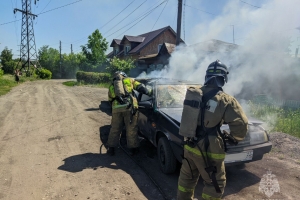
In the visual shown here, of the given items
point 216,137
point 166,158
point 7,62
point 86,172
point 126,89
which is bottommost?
point 86,172

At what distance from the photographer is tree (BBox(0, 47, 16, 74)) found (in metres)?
38.9

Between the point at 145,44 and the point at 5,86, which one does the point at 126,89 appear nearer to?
the point at 5,86

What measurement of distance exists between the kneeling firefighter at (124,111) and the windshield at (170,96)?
0.98 feet

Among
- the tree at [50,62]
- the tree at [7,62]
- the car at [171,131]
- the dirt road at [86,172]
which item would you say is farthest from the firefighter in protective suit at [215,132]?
the tree at [50,62]

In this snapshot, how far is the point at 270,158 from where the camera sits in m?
4.64

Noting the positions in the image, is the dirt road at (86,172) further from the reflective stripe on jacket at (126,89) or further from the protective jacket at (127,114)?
the reflective stripe on jacket at (126,89)

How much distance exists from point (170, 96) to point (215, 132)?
2.31 meters

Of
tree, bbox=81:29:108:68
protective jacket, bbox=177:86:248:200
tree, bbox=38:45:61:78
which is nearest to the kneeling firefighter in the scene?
protective jacket, bbox=177:86:248:200

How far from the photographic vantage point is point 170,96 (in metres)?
4.72

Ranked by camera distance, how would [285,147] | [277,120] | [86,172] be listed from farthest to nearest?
[277,120] < [285,147] < [86,172]

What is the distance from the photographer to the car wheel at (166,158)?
3848 millimetres

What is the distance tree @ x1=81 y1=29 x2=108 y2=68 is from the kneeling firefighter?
28.0 metres

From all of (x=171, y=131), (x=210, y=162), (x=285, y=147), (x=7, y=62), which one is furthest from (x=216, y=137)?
(x=7, y=62)

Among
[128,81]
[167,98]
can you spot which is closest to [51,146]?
[128,81]
